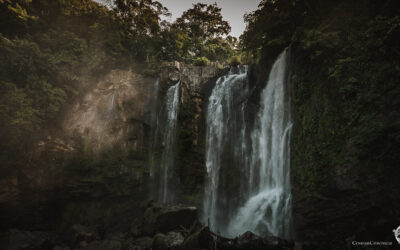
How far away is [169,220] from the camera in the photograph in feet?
31.8

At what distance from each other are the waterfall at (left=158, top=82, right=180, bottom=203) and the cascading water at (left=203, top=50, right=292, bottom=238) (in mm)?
2566

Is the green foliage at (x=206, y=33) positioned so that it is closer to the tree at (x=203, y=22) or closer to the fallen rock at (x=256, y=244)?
the tree at (x=203, y=22)

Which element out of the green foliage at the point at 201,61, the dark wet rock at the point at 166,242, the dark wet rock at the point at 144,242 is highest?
the green foliage at the point at 201,61

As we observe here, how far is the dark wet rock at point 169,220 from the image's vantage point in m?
9.62

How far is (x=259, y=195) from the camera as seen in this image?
418 inches

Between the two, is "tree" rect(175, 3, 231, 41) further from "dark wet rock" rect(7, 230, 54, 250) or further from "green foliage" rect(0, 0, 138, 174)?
"dark wet rock" rect(7, 230, 54, 250)

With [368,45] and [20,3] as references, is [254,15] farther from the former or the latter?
[20,3]

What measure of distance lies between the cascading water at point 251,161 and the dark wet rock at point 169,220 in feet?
9.70

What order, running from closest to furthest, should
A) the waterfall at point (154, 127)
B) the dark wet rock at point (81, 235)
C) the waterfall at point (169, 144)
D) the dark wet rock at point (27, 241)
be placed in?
the dark wet rock at point (27, 241) < the dark wet rock at point (81, 235) < the waterfall at point (169, 144) < the waterfall at point (154, 127)

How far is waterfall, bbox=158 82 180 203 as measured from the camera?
14170 millimetres

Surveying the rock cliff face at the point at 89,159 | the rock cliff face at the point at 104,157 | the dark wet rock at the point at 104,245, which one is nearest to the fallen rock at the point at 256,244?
the dark wet rock at the point at 104,245

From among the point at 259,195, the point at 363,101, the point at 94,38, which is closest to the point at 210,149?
the point at 259,195

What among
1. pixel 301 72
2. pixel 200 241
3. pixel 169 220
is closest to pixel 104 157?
pixel 169 220

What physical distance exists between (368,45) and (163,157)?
491 inches
